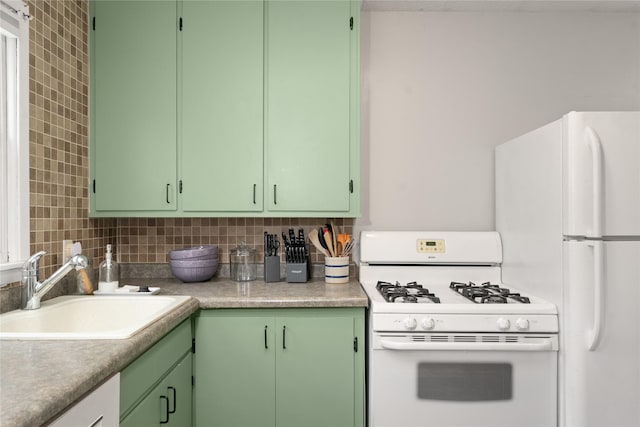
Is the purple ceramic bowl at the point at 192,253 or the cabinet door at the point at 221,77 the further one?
the purple ceramic bowl at the point at 192,253

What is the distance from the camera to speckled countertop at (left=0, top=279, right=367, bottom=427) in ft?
2.85

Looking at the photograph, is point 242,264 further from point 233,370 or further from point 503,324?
point 503,324

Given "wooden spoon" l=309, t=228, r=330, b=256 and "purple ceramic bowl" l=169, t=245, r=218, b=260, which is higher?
"wooden spoon" l=309, t=228, r=330, b=256

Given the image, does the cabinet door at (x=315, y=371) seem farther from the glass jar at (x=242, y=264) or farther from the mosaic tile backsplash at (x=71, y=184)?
the mosaic tile backsplash at (x=71, y=184)

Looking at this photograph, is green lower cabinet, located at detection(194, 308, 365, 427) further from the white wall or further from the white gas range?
the white wall

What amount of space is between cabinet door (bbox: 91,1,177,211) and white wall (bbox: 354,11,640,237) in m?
1.10

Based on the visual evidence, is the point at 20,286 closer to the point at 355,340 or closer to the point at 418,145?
the point at 355,340

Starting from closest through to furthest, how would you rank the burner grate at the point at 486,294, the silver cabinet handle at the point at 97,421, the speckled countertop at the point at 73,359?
the speckled countertop at the point at 73,359, the silver cabinet handle at the point at 97,421, the burner grate at the point at 486,294

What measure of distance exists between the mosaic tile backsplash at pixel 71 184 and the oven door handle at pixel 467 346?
87 cm

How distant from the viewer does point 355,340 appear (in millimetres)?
1983

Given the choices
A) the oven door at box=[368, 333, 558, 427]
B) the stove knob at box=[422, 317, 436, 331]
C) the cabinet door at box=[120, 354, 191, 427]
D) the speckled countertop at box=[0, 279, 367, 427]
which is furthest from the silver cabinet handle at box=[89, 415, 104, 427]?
the stove knob at box=[422, 317, 436, 331]

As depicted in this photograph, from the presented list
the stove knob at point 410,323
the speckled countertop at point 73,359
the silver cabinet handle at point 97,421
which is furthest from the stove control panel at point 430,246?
the silver cabinet handle at point 97,421

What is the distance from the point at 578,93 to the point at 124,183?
104 inches

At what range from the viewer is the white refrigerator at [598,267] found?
1.68 metres
